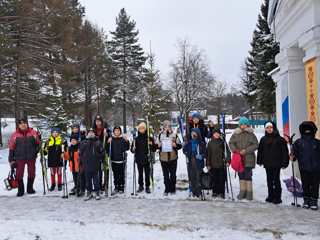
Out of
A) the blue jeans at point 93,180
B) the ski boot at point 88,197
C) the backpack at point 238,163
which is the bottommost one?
the ski boot at point 88,197

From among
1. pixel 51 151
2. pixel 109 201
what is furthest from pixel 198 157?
pixel 51 151

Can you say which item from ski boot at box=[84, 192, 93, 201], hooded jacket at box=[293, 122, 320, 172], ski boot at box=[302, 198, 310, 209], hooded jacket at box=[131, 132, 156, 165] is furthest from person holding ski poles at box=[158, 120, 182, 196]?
ski boot at box=[302, 198, 310, 209]

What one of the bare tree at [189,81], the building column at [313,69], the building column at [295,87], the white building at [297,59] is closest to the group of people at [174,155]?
the building column at [313,69]

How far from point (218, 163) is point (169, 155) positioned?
3.85 feet

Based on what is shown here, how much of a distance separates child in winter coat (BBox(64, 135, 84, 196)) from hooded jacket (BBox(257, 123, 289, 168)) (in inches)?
166

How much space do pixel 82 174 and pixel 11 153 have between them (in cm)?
201

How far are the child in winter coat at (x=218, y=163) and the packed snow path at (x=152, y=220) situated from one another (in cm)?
60

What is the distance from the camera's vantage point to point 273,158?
291 inches

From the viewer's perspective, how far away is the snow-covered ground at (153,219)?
5434 millimetres

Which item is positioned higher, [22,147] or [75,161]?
[22,147]

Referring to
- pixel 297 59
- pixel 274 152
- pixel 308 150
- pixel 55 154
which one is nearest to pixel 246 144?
pixel 274 152

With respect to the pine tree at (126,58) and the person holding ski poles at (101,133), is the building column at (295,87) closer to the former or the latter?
the person holding ski poles at (101,133)

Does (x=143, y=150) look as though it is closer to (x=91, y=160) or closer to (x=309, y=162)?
(x=91, y=160)

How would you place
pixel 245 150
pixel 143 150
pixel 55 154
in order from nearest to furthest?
pixel 245 150 → pixel 143 150 → pixel 55 154
